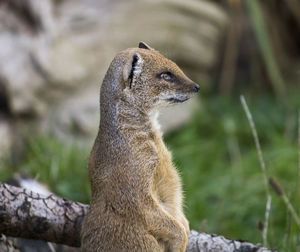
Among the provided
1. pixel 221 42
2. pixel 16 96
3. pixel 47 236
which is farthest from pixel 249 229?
pixel 221 42

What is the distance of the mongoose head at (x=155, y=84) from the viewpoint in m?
3.04

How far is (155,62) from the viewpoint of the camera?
10.1 feet

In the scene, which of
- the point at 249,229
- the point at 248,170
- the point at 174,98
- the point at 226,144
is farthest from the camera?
the point at 226,144

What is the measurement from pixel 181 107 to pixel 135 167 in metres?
4.23

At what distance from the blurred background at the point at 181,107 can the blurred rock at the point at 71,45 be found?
1cm

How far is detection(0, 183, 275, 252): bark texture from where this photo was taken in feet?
9.44

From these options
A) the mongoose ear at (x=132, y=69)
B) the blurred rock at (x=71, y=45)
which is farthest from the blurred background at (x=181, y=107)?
the mongoose ear at (x=132, y=69)

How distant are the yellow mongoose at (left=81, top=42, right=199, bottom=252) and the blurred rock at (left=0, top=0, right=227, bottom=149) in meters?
2.90

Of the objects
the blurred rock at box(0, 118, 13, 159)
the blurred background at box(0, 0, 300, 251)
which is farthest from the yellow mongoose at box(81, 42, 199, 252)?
the blurred rock at box(0, 118, 13, 159)

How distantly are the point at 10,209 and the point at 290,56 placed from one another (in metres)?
6.01

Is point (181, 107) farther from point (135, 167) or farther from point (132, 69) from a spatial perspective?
point (135, 167)

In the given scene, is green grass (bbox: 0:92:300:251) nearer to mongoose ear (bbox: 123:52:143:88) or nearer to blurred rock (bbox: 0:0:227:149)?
blurred rock (bbox: 0:0:227:149)

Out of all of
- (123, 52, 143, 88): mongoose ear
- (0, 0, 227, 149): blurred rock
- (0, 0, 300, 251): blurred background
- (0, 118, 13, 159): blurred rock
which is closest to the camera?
(123, 52, 143, 88): mongoose ear

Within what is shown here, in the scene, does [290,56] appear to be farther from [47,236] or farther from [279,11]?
[47,236]
